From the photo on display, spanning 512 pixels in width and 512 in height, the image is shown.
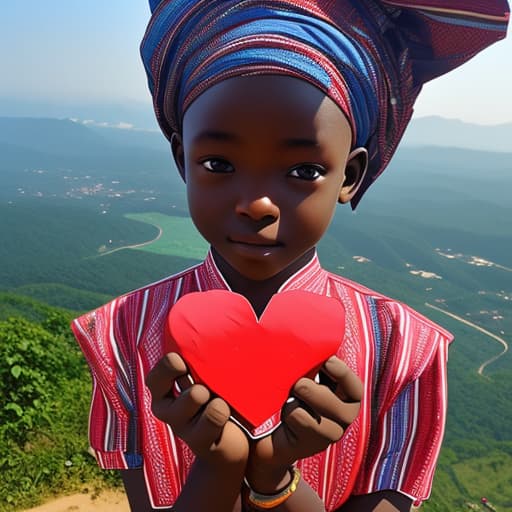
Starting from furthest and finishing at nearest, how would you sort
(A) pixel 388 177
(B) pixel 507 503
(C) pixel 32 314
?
(A) pixel 388 177 → (B) pixel 507 503 → (C) pixel 32 314

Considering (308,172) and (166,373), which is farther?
(308,172)

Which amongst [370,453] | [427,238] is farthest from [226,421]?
[427,238]

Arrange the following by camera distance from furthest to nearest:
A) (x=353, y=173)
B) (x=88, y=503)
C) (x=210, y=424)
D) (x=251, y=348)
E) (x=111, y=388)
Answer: (x=88, y=503), (x=111, y=388), (x=353, y=173), (x=251, y=348), (x=210, y=424)

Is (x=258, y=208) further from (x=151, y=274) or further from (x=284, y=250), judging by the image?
(x=151, y=274)

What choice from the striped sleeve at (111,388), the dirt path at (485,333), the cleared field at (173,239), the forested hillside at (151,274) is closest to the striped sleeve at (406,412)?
the striped sleeve at (111,388)

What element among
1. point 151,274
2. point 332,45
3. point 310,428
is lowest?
point 151,274

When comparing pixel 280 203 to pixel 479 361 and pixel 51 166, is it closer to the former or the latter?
pixel 479 361

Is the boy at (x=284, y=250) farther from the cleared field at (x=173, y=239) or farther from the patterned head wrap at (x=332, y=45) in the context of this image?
Answer: the cleared field at (x=173, y=239)

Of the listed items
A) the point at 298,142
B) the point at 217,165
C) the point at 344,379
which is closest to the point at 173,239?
the point at 217,165
